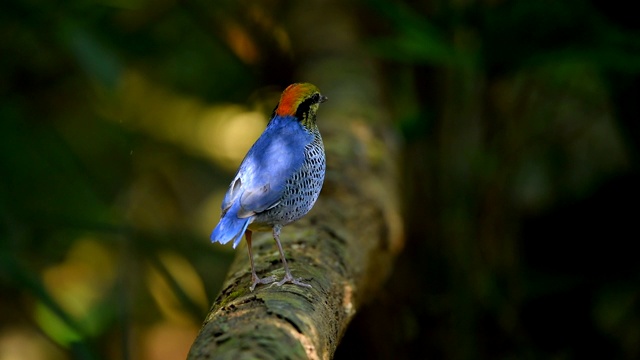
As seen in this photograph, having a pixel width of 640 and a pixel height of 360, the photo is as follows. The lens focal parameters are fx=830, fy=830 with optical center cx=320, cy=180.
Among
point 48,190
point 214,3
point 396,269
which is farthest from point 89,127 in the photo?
point 396,269

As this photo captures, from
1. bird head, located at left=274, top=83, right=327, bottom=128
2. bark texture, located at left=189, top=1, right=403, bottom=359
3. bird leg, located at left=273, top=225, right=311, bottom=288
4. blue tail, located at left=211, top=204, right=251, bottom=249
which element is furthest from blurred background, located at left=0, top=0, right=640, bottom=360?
blue tail, located at left=211, top=204, right=251, bottom=249

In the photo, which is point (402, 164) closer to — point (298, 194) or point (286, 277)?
point (298, 194)

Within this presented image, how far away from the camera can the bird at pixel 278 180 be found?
2732mm

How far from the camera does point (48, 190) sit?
6.20 meters

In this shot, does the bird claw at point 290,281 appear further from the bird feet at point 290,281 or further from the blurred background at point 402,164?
the blurred background at point 402,164

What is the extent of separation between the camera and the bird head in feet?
10.3

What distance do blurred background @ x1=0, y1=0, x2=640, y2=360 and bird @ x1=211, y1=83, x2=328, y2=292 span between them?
1307mm

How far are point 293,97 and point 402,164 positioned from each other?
245 cm

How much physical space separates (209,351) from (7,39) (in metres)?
4.53

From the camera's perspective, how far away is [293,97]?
3143mm

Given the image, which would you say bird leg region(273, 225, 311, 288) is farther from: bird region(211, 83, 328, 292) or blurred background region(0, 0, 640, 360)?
blurred background region(0, 0, 640, 360)

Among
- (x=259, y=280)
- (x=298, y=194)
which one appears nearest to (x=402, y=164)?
(x=298, y=194)

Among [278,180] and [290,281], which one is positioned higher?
[278,180]

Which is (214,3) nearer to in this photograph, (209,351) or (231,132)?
(231,132)
